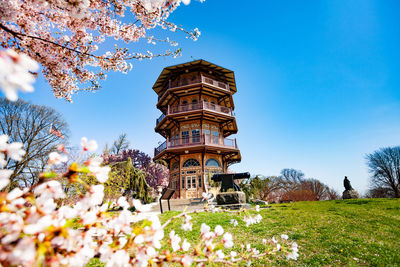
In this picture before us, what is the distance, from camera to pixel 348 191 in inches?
551

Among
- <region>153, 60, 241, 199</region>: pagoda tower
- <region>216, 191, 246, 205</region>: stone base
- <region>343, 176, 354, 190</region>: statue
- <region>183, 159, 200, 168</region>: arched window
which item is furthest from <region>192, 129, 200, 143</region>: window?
<region>343, 176, 354, 190</region>: statue

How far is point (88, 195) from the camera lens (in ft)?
2.99

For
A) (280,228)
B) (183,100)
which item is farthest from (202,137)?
(280,228)

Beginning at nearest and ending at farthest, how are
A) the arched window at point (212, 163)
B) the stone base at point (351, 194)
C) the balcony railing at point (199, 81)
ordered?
the stone base at point (351, 194)
the arched window at point (212, 163)
the balcony railing at point (199, 81)

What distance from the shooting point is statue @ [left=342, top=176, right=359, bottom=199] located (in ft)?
45.1

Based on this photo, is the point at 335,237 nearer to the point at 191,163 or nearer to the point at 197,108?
the point at 191,163

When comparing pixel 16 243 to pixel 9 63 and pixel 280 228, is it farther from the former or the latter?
pixel 280 228

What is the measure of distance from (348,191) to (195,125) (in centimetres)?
1460

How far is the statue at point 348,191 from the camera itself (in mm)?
13754

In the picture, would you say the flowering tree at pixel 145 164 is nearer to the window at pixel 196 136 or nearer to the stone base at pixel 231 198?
the window at pixel 196 136

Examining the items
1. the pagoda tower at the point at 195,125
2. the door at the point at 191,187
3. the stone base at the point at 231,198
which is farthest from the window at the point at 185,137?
the stone base at the point at 231,198

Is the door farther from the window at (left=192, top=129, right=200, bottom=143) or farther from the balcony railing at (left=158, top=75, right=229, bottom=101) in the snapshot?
the balcony railing at (left=158, top=75, right=229, bottom=101)

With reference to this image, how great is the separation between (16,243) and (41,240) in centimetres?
7

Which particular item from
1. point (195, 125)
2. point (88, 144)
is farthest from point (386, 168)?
point (88, 144)
